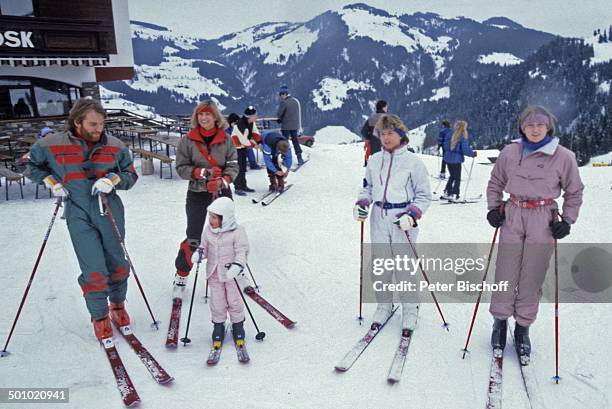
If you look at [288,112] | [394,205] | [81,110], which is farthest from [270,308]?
[288,112]

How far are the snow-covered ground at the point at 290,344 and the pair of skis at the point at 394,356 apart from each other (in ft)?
0.17

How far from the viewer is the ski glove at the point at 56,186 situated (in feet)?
11.0

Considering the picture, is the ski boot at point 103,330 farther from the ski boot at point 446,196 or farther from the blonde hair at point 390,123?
the ski boot at point 446,196

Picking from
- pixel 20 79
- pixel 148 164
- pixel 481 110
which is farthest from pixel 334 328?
pixel 481 110

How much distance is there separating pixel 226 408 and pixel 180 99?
179 metres

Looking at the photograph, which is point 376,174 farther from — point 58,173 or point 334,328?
point 58,173

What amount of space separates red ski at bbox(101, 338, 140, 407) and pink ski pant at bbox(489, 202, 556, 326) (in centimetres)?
290

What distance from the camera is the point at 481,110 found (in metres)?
138

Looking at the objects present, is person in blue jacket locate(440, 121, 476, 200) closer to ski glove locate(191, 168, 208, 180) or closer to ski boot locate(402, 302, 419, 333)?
ski boot locate(402, 302, 419, 333)

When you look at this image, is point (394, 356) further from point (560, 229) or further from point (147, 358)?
point (147, 358)

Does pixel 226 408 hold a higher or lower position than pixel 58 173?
lower

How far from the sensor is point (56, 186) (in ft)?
11.0

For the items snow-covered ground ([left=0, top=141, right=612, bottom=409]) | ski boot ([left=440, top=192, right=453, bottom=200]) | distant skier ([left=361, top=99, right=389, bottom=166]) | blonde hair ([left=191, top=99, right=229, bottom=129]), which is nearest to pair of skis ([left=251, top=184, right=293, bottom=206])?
snow-covered ground ([left=0, top=141, right=612, bottom=409])

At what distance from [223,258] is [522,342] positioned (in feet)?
8.33
